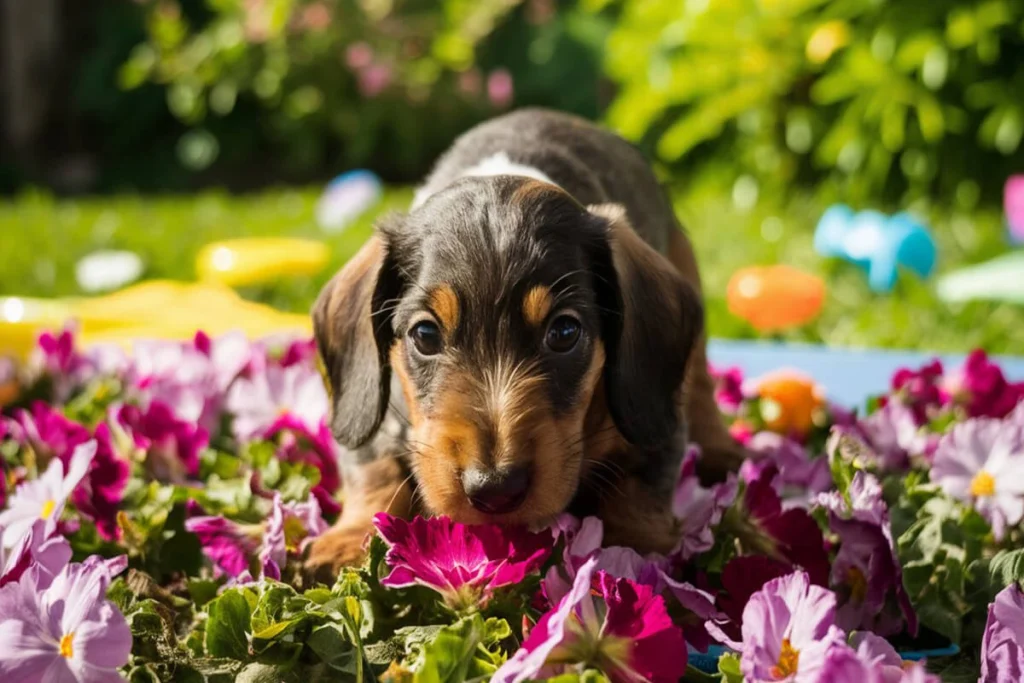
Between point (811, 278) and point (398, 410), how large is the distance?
124 inches

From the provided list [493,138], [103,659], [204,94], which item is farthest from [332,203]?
[103,659]

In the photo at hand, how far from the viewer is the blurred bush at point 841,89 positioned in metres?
7.83

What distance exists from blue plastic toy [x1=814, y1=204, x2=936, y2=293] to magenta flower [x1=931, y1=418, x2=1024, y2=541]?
144 inches

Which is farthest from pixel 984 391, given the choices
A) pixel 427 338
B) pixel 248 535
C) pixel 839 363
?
pixel 248 535

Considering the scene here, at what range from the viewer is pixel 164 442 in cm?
308

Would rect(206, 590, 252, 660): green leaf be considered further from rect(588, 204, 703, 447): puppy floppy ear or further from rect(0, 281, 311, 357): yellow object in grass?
rect(0, 281, 311, 357): yellow object in grass

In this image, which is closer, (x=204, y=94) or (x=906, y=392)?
(x=906, y=392)

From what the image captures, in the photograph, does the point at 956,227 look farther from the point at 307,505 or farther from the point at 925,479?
→ the point at 307,505

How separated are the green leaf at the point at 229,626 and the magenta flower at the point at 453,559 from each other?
0.77 ft

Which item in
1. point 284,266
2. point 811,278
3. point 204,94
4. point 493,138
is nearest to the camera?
point 493,138

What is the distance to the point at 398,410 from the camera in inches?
114

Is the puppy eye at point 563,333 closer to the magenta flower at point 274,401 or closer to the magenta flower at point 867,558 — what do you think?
the magenta flower at point 867,558

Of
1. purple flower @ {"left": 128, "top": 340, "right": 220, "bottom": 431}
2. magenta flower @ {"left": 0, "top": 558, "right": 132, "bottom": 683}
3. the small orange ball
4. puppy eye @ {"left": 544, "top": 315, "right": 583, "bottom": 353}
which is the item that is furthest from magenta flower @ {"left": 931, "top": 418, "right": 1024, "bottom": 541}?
purple flower @ {"left": 128, "top": 340, "right": 220, "bottom": 431}

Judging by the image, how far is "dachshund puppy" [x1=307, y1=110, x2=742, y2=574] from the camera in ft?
7.47
